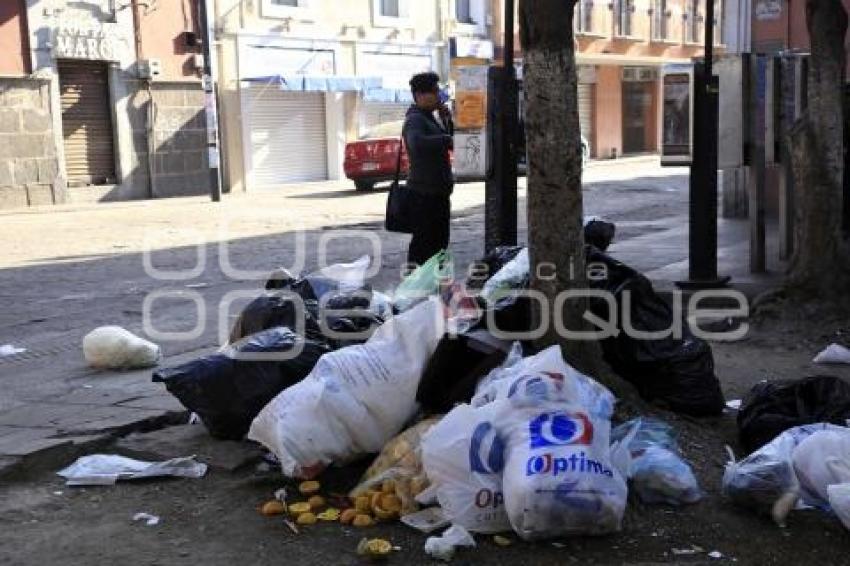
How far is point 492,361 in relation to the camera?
413 centimetres

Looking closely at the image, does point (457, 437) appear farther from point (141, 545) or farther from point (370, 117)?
point (370, 117)

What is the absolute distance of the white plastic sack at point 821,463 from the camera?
3.55m

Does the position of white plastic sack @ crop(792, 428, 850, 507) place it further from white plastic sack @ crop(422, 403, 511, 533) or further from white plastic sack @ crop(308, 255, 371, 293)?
white plastic sack @ crop(308, 255, 371, 293)

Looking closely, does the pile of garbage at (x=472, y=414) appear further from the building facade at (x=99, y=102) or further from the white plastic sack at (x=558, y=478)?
the building facade at (x=99, y=102)

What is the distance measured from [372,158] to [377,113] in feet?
25.5

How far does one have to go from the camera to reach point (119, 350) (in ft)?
20.0

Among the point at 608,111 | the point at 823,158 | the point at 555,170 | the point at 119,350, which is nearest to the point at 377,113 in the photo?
the point at 608,111

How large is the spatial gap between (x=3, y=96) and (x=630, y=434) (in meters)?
17.9

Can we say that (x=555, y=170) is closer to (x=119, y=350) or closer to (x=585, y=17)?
(x=119, y=350)

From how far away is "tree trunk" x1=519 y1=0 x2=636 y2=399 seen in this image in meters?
4.18

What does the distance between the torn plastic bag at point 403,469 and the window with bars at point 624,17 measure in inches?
1391

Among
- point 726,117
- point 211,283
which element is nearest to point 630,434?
point 726,117

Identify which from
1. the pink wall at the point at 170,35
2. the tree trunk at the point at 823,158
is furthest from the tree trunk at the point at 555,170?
the pink wall at the point at 170,35

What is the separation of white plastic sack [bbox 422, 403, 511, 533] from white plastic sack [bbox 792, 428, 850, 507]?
1.10 m
